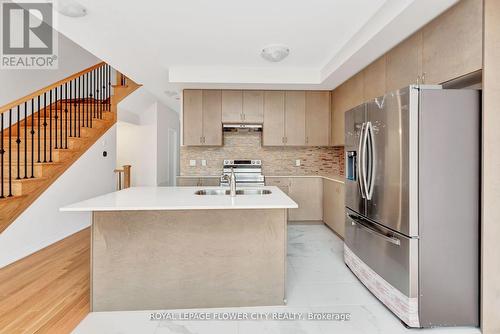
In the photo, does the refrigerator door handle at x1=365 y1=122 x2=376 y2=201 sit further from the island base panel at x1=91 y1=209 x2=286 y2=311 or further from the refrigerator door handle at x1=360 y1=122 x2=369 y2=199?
the island base panel at x1=91 y1=209 x2=286 y2=311

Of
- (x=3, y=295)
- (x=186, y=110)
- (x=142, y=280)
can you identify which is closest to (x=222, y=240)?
(x=142, y=280)

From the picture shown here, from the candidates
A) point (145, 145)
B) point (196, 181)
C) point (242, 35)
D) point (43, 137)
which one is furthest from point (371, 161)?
point (145, 145)

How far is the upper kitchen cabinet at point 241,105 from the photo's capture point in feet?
15.3

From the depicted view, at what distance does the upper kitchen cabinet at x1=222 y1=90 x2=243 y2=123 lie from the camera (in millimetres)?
4648

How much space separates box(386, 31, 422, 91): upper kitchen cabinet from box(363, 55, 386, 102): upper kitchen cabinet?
0.11 meters

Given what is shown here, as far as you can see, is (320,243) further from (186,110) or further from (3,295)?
(3,295)

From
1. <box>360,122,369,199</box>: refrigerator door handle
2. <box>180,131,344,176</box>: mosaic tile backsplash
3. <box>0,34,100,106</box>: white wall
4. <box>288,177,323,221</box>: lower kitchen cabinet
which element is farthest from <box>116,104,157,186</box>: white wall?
<box>360,122,369,199</box>: refrigerator door handle

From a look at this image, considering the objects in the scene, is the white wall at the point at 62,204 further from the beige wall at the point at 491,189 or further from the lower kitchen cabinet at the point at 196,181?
the beige wall at the point at 491,189

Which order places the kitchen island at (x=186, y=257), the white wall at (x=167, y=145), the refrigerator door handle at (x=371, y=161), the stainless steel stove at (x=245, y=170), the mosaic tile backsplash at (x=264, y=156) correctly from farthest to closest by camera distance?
the white wall at (x=167, y=145) < the mosaic tile backsplash at (x=264, y=156) < the stainless steel stove at (x=245, y=170) < the refrigerator door handle at (x=371, y=161) < the kitchen island at (x=186, y=257)

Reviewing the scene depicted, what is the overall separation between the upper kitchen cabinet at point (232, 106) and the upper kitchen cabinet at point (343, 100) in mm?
1615

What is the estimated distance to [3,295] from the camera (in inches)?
92.8

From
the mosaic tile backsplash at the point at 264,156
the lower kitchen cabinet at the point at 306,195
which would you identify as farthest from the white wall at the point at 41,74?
the lower kitchen cabinet at the point at 306,195

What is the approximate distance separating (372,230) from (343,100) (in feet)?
8.24

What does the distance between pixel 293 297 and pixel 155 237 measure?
1295 mm
